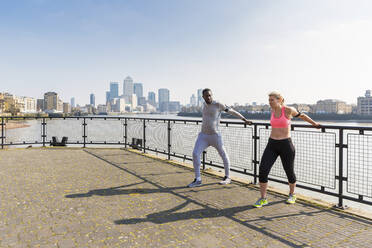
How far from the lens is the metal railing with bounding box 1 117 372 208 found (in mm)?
4680

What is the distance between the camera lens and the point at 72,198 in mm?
4688

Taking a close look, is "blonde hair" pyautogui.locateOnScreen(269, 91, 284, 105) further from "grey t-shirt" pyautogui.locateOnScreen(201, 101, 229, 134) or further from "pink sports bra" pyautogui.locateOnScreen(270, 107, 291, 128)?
"grey t-shirt" pyautogui.locateOnScreen(201, 101, 229, 134)

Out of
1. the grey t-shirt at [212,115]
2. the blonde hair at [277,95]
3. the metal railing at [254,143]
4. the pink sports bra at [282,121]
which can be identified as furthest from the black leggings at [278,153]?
the grey t-shirt at [212,115]


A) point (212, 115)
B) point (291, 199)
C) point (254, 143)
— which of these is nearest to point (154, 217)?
point (291, 199)

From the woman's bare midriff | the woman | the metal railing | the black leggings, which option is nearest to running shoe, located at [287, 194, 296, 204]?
the black leggings

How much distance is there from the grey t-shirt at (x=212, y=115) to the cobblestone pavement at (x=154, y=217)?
1.22 metres

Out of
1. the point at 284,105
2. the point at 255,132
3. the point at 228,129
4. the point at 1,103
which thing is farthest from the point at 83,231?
the point at 1,103

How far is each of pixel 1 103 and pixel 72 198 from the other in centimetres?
16505

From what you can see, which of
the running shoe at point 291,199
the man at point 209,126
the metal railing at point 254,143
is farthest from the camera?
the man at point 209,126

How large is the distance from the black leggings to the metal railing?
85 centimetres

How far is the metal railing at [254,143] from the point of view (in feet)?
15.4

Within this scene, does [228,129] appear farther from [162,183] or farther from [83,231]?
[83,231]

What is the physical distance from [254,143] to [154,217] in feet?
10.3

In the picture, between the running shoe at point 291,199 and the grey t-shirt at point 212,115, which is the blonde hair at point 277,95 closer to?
the grey t-shirt at point 212,115
